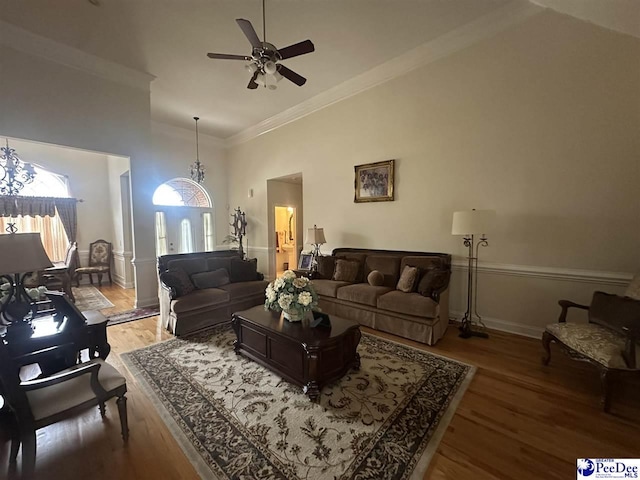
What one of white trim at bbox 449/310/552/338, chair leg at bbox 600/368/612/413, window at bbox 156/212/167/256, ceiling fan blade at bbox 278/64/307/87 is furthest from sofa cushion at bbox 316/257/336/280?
window at bbox 156/212/167/256

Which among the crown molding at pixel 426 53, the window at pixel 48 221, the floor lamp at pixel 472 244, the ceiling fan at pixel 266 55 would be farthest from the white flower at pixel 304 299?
the window at pixel 48 221

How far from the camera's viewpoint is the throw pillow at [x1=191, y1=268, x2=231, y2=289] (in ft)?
13.4

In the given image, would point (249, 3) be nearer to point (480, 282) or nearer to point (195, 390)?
point (195, 390)

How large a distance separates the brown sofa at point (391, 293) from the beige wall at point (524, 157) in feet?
1.18

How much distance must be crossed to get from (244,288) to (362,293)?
1.91 m

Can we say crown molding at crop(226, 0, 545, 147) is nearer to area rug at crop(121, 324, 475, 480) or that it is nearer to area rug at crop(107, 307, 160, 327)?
area rug at crop(121, 324, 475, 480)

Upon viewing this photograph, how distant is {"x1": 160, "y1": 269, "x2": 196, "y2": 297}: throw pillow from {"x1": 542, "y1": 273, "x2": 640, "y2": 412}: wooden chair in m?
4.39

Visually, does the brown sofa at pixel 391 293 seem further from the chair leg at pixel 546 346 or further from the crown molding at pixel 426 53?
the crown molding at pixel 426 53

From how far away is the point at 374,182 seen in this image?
184 inches

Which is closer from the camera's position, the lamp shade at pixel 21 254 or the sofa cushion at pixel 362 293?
the lamp shade at pixel 21 254

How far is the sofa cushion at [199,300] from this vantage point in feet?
11.7

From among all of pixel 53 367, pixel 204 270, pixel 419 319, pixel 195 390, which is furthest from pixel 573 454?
pixel 204 270

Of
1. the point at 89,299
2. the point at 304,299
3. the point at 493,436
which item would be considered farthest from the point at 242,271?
the point at 493,436

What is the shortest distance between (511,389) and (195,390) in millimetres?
2829
